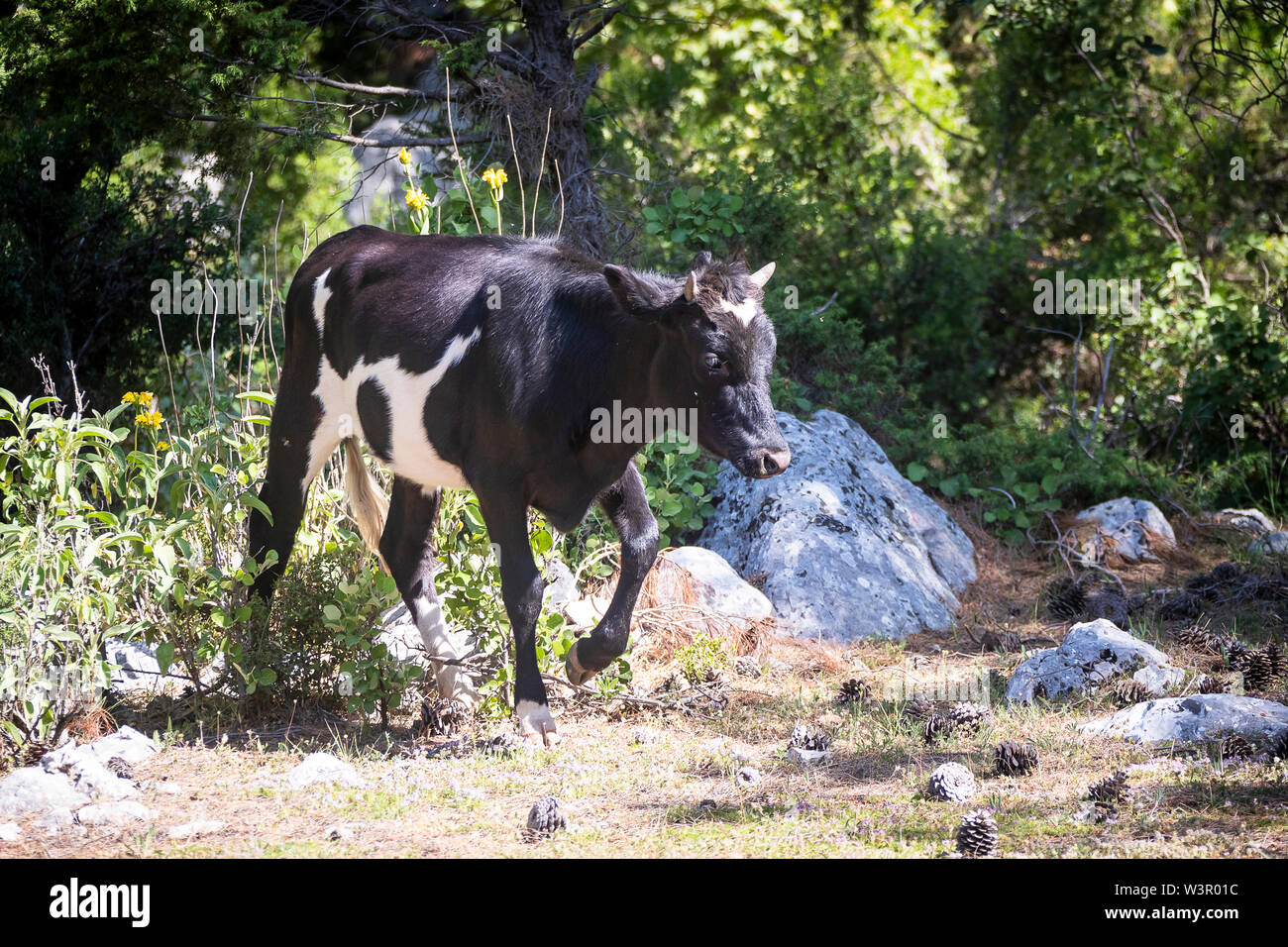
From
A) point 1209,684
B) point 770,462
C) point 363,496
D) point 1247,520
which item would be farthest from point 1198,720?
point 1247,520

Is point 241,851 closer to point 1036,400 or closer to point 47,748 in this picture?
point 47,748

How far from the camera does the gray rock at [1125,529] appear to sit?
8.25 meters

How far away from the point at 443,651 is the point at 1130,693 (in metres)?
3.03

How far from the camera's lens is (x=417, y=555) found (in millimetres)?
5816

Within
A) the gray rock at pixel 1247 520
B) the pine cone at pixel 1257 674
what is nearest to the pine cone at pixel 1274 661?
the pine cone at pixel 1257 674

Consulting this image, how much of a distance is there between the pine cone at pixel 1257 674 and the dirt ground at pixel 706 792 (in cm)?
34

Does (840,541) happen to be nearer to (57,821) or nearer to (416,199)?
(416,199)

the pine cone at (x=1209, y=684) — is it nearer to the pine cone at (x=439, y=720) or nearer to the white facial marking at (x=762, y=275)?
the white facial marking at (x=762, y=275)

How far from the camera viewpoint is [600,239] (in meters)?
8.91

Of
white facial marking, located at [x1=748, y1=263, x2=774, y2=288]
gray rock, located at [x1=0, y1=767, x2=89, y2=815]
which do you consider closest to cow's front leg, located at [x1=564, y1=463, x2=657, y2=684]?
white facial marking, located at [x1=748, y1=263, x2=774, y2=288]

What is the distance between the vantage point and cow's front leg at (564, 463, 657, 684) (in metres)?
5.25

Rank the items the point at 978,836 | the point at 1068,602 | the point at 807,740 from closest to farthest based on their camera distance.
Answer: the point at 978,836, the point at 807,740, the point at 1068,602

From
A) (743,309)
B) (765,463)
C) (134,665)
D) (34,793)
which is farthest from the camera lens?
(134,665)

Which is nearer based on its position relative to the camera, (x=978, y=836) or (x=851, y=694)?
(x=978, y=836)
